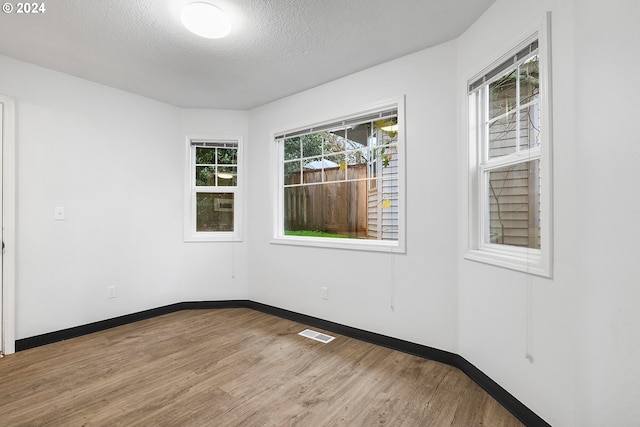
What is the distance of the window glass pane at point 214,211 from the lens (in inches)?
155

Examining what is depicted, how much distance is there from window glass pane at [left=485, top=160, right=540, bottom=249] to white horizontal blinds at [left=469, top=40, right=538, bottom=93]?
0.62m

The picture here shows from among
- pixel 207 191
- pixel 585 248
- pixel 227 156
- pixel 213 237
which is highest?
pixel 227 156

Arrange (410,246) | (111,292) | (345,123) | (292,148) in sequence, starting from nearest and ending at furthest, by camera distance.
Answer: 1. (410,246)
2. (345,123)
3. (111,292)
4. (292,148)

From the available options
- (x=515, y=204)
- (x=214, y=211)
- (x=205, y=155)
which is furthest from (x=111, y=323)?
(x=515, y=204)

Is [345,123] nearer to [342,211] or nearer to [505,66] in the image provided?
[342,211]

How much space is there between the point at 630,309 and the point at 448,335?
139 cm

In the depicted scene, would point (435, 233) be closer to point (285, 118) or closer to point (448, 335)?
point (448, 335)

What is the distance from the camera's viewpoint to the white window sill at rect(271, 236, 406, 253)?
2725 millimetres

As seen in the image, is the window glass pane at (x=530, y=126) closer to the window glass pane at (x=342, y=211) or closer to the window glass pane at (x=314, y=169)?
the window glass pane at (x=342, y=211)

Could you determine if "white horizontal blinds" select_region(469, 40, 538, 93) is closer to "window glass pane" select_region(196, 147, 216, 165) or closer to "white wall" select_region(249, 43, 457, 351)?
"white wall" select_region(249, 43, 457, 351)

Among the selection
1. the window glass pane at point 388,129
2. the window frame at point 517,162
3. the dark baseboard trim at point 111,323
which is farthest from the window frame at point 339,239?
the dark baseboard trim at point 111,323

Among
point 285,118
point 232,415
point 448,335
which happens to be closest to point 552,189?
point 448,335

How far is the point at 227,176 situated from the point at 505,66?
3212 millimetres

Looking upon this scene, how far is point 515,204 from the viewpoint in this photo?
1.96 meters
